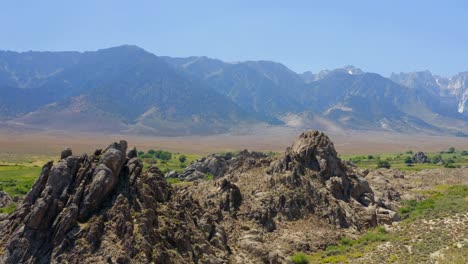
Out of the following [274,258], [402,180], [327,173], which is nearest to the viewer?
[274,258]

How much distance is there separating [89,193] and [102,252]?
195 inches

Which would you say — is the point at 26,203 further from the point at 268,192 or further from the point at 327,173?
the point at 327,173

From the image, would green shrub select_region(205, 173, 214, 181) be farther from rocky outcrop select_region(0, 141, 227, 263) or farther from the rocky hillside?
rocky outcrop select_region(0, 141, 227, 263)

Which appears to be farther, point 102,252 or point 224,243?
point 224,243

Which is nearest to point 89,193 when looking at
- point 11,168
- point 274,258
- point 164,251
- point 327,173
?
point 164,251

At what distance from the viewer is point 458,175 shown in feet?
354

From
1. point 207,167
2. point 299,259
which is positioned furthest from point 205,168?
point 299,259

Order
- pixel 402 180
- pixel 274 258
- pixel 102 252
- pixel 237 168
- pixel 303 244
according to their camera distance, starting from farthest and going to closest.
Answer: pixel 402 180, pixel 237 168, pixel 303 244, pixel 274 258, pixel 102 252

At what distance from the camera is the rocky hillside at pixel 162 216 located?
118 feet

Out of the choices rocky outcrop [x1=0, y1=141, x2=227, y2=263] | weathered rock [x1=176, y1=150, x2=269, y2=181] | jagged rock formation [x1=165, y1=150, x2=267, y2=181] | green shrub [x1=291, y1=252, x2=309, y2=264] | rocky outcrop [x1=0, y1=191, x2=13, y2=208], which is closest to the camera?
rocky outcrop [x1=0, y1=141, x2=227, y2=263]

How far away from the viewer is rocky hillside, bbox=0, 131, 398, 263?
3594 centimetres

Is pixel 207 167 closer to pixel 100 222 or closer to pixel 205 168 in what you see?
pixel 205 168

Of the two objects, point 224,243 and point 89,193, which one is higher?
point 89,193

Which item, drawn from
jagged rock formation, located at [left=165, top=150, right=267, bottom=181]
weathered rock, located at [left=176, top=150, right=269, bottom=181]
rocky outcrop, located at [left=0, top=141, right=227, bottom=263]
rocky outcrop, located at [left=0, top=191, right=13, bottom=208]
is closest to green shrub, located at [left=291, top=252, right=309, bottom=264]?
rocky outcrop, located at [left=0, top=141, right=227, bottom=263]
